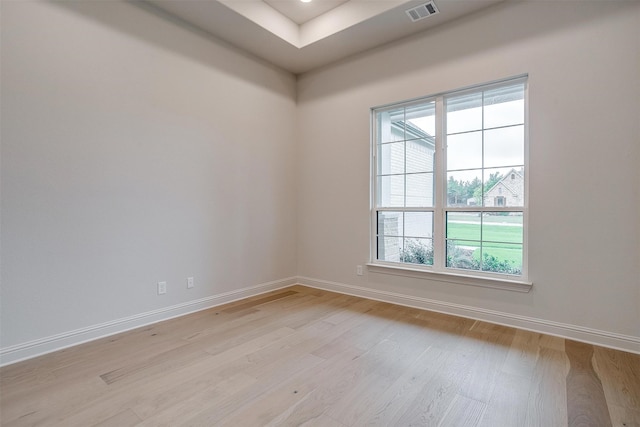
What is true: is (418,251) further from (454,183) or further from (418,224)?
(454,183)

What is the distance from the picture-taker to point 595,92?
2490 mm

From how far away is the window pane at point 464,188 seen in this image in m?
3.10

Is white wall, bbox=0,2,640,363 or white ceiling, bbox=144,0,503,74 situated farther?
white ceiling, bbox=144,0,503,74

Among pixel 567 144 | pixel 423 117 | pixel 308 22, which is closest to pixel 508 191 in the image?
pixel 567 144

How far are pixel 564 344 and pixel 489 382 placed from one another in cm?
103

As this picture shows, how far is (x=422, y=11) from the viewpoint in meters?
2.99

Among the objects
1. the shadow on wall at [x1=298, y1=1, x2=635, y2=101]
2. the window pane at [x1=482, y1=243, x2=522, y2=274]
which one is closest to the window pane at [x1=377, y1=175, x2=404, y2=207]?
the window pane at [x1=482, y1=243, x2=522, y2=274]

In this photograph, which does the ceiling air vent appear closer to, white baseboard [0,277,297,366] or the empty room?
the empty room

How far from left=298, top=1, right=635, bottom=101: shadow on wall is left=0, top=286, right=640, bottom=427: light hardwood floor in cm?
265

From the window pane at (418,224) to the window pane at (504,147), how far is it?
799 millimetres

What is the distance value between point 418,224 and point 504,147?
1.14 meters

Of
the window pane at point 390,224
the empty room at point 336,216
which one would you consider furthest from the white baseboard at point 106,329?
the window pane at point 390,224

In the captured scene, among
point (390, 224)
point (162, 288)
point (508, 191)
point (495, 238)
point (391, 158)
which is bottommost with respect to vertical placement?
point (162, 288)

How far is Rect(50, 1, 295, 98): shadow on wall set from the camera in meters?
2.60
